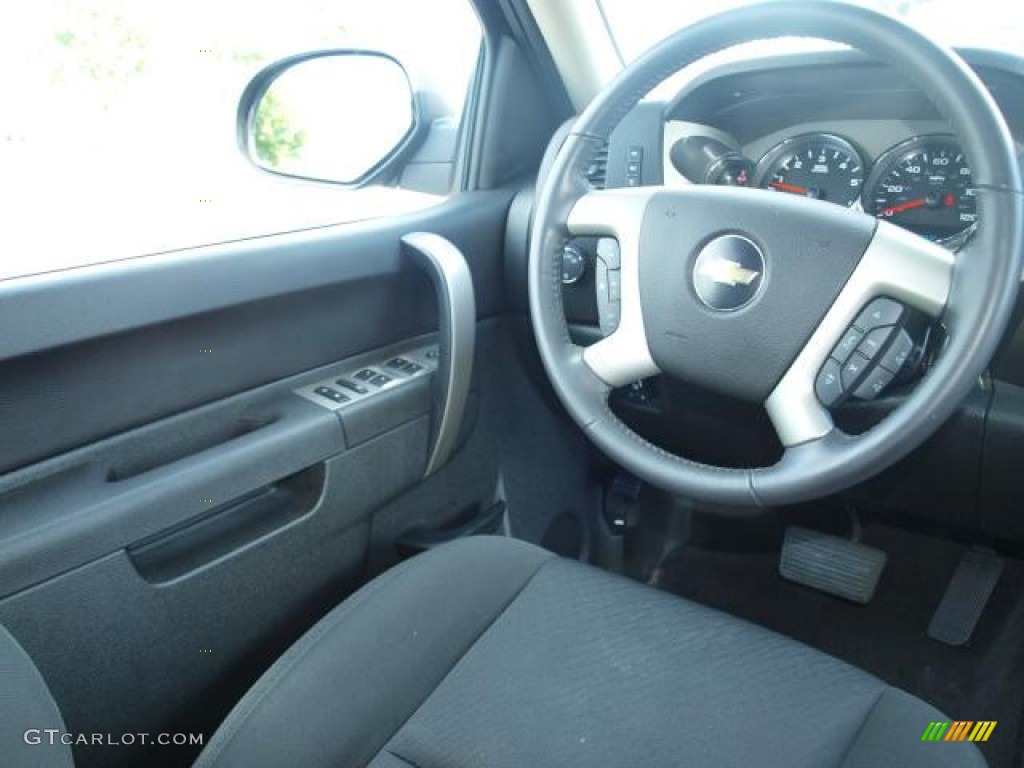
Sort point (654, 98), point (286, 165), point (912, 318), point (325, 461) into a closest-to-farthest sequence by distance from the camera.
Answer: point (912, 318), point (325, 461), point (654, 98), point (286, 165)

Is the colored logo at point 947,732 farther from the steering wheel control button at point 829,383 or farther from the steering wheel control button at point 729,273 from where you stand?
the steering wheel control button at point 729,273

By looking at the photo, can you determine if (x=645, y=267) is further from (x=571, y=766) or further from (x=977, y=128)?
(x=571, y=766)

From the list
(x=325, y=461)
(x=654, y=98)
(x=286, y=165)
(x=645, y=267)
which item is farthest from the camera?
(x=286, y=165)

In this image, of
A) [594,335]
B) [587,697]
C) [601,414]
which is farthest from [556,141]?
[587,697]

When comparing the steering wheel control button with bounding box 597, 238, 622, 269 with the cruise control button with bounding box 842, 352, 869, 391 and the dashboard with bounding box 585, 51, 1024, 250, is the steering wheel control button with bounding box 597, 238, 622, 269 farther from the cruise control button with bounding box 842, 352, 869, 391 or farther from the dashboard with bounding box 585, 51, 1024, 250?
the cruise control button with bounding box 842, 352, 869, 391

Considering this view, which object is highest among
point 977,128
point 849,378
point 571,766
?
point 977,128

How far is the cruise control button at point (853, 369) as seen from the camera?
98 centimetres

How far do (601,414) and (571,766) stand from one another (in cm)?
44

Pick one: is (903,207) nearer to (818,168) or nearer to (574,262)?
(818,168)

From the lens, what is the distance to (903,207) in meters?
1.17

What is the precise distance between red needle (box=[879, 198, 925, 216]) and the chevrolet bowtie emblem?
0.31 meters

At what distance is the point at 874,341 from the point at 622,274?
0.33 meters

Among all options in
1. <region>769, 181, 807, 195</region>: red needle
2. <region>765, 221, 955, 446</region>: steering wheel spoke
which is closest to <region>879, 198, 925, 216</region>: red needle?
<region>769, 181, 807, 195</region>: red needle

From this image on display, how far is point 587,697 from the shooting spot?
926 mm
